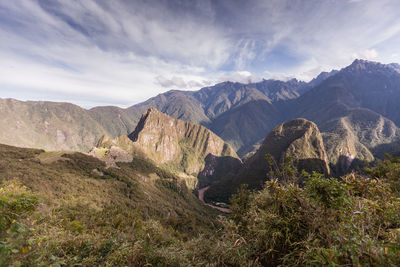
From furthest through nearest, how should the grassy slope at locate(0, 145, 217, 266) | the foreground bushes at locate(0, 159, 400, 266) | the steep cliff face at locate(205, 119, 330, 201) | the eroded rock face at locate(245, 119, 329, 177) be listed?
the steep cliff face at locate(205, 119, 330, 201)
the eroded rock face at locate(245, 119, 329, 177)
the grassy slope at locate(0, 145, 217, 266)
the foreground bushes at locate(0, 159, 400, 266)

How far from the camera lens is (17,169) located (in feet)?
247

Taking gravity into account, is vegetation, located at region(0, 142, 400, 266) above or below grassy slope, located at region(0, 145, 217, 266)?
above

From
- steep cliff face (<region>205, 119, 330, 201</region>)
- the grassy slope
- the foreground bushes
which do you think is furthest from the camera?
steep cliff face (<region>205, 119, 330, 201</region>)

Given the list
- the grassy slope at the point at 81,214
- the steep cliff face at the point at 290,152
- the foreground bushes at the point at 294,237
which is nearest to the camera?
the foreground bushes at the point at 294,237

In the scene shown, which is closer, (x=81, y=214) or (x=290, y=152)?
(x=81, y=214)

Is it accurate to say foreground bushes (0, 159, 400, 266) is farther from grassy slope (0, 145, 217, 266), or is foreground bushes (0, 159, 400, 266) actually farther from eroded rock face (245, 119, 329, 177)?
eroded rock face (245, 119, 329, 177)

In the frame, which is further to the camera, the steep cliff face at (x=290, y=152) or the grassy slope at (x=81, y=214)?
the steep cliff face at (x=290, y=152)

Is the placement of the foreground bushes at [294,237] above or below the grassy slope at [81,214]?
above

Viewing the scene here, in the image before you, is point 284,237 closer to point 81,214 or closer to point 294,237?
point 294,237

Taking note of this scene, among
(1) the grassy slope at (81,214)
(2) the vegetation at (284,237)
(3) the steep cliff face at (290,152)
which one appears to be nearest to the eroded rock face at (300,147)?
(3) the steep cliff face at (290,152)

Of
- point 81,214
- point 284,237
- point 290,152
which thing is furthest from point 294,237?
point 290,152

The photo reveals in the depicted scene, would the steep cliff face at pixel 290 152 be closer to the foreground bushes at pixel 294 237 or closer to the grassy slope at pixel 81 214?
the grassy slope at pixel 81 214

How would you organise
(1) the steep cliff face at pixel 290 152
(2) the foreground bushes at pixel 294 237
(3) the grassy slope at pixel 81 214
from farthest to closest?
1. (1) the steep cliff face at pixel 290 152
2. (3) the grassy slope at pixel 81 214
3. (2) the foreground bushes at pixel 294 237

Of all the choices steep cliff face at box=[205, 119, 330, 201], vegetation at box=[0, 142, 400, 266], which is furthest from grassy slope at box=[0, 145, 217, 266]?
steep cliff face at box=[205, 119, 330, 201]
